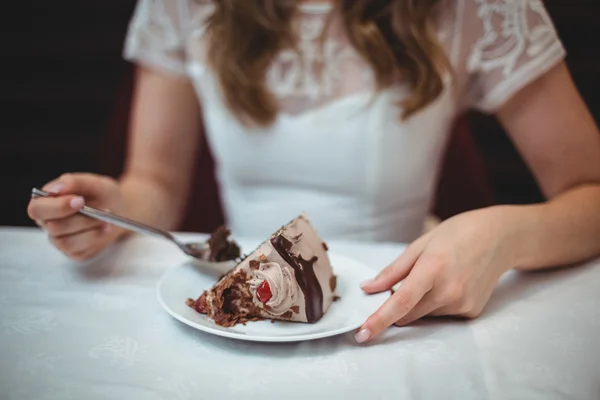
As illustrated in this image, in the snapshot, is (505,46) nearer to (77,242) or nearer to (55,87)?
(77,242)

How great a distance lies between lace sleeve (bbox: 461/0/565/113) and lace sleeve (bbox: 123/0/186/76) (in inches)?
20.5

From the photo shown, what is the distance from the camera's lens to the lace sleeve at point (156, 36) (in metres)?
1.08

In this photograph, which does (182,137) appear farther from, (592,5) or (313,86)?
(592,5)

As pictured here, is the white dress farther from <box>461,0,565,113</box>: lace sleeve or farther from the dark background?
the dark background

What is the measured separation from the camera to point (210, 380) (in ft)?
1.63

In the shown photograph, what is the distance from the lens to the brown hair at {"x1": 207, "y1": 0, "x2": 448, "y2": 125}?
0.91 m

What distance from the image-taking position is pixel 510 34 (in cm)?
88

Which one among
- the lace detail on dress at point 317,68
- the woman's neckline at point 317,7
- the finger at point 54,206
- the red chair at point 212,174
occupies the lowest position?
the red chair at point 212,174

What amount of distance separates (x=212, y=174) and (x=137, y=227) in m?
0.77

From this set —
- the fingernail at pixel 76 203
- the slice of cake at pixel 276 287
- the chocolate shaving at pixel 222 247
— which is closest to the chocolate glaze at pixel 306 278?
the slice of cake at pixel 276 287

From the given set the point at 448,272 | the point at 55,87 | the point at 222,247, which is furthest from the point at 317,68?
the point at 55,87

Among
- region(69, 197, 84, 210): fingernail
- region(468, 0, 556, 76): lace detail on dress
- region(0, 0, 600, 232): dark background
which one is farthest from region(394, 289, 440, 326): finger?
region(0, 0, 600, 232): dark background

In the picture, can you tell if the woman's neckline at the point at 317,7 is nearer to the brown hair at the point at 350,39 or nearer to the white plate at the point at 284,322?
the brown hair at the point at 350,39

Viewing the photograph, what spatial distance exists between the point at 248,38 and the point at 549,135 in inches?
19.8
